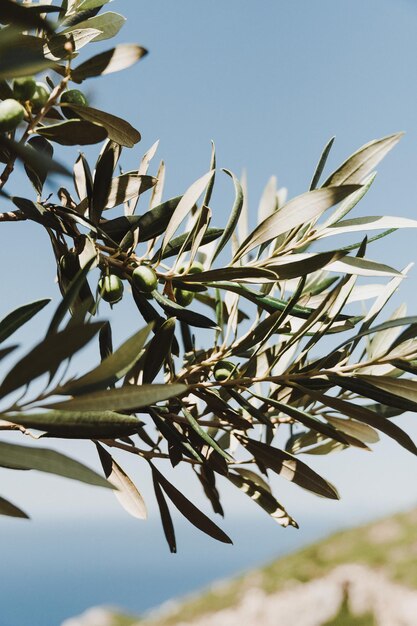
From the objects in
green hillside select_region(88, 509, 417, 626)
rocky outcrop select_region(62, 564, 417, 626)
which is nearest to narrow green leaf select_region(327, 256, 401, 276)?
rocky outcrop select_region(62, 564, 417, 626)

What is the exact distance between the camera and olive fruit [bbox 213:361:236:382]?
2.78ft

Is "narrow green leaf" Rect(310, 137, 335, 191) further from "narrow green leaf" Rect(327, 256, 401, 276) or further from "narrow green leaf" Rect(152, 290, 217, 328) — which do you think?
"narrow green leaf" Rect(152, 290, 217, 328)

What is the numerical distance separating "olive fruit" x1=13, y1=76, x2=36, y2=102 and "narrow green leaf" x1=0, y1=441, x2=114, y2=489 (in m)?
0.41

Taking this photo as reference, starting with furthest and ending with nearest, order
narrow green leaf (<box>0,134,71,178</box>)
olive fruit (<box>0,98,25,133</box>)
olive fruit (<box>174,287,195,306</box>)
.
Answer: olive fruit (<box>174,287,195,306</box>), olive fruit (<box>0,98,25,133</box>), narrow green leaf (<box>0,134,71,178</box>)

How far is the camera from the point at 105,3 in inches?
32.8

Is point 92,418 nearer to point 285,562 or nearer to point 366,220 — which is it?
point 366,220

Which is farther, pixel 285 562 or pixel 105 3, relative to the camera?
pixel 285 562

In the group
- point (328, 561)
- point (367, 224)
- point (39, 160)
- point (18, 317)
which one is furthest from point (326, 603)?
point (39, 160)

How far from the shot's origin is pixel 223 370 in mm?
852

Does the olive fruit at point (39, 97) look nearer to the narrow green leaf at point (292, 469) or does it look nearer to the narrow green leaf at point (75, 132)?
the narrow green leaf at point (75, 132)

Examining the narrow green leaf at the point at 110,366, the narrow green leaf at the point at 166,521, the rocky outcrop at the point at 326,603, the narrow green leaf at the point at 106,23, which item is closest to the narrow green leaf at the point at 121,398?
the narrow green leaf at the point at 110,366

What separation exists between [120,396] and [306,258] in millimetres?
292

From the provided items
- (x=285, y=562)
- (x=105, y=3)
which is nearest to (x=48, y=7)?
(x=105, y=3)

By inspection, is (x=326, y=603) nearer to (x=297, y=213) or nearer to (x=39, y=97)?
(x=297, y=213)
